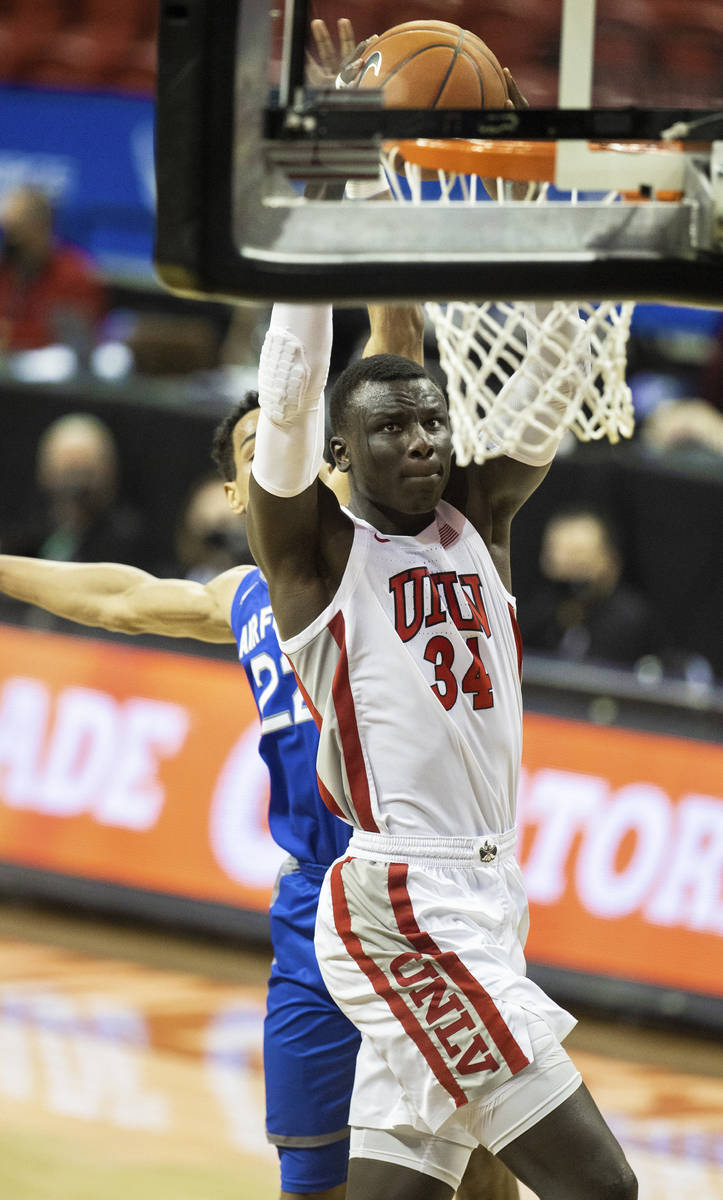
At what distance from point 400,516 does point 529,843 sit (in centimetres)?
381

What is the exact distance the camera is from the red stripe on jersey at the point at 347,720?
3531 mm

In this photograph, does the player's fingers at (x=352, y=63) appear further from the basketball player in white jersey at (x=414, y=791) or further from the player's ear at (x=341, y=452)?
the player's ear at (x=341, y=452)

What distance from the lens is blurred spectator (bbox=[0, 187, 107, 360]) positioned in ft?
32.7

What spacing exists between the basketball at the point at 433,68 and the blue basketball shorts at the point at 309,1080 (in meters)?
1.94

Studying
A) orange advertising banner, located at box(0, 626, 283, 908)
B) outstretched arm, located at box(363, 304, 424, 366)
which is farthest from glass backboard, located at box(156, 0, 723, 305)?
orange advertising banner, located at box(0, 626, 283, 908)

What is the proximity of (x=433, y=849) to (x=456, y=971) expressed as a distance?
241 mm

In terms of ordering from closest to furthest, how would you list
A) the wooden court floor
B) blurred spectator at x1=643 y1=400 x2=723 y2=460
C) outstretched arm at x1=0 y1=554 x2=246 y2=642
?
outstretched arm at x1=0 y1=554 x2=246 y2=642
the wooden court floor
blurred spectator at x1=643 y1=400 x2=723 y2=460

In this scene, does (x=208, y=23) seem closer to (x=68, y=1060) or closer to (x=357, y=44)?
(x=357, y=44)

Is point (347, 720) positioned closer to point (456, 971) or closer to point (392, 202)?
point (456, 971)

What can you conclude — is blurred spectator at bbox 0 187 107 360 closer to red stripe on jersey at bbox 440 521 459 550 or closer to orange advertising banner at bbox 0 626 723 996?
orange advertising banner at bbox 0 626 723 996

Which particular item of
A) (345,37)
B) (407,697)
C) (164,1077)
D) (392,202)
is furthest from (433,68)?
(164,1077)

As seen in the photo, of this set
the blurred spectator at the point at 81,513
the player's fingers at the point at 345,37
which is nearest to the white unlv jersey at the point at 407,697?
the player's fingers at the point at 345,37

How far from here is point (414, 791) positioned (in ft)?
11.5

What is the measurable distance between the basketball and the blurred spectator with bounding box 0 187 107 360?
6.11m
